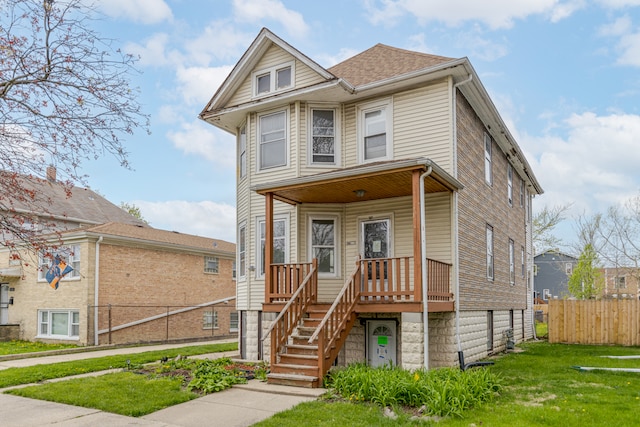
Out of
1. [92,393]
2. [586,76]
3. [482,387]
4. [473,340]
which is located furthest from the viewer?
[586,76]

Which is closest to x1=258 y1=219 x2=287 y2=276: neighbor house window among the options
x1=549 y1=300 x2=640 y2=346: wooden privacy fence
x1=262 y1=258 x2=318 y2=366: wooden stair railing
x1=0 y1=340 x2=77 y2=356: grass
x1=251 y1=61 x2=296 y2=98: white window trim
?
x1=262 y1=258 x2=318 y2=366: wooden stair railing

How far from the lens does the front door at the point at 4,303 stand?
74.5ft

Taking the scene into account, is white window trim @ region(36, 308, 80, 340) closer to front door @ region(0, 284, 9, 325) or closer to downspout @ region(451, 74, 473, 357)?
front door @ region(0, 284, 9, 325)

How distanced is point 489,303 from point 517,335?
5.93 m

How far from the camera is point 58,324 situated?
20078 mm

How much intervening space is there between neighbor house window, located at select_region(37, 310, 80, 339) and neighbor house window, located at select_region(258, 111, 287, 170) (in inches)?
410

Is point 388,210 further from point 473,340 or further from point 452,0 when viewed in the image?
point 452,0

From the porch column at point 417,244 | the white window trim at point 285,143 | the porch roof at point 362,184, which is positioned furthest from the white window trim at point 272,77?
the porch column at point 417,244

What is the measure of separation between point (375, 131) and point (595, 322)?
11.6 meters

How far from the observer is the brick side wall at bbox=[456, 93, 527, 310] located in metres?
12.7

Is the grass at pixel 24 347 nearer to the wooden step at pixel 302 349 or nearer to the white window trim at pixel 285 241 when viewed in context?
the white window trim at pixel 285 241

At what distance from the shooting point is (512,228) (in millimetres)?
19391

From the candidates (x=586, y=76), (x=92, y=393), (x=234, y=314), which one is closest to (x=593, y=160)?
(x=586, y=76)

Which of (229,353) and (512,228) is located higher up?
(512,228)
